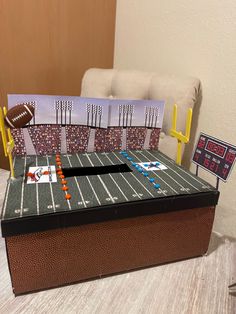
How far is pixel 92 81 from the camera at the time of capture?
108 centimetres

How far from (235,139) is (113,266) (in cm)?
54

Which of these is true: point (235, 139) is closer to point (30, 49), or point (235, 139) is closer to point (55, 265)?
point (55, 265)

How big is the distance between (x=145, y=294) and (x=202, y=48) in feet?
2.48

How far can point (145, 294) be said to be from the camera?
54cm

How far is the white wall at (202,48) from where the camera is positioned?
32.5 inches

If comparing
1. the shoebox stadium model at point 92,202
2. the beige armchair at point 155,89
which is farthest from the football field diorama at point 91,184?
the beige armchair at point 155,89

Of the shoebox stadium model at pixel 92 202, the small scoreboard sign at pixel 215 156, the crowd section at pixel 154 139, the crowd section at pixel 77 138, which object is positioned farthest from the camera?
the crowd section at pixel 154 139

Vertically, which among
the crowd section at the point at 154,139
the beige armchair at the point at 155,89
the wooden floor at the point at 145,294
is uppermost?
the beige armchair at the point at 155,89

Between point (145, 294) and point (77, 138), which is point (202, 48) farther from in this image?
point (145, 294)

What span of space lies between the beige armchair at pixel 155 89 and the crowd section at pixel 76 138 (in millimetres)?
271

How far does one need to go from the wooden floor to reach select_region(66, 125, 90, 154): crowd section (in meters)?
0.34

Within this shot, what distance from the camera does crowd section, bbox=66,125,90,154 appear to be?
2.62 feet

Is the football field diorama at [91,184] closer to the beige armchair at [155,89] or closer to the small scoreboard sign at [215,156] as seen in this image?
the small scoreboard sign at [215,156]

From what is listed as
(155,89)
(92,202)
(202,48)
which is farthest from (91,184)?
(202,48)
